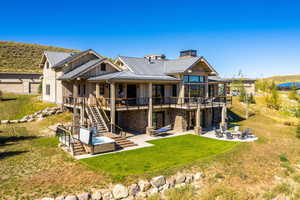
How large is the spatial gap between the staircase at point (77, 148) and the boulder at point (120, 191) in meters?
5.66

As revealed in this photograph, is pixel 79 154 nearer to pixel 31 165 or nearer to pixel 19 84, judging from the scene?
pixel 31 165

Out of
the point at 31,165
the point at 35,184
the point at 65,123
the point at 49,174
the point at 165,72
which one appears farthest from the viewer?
the point at 165,72

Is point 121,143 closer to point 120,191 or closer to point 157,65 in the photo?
point 120,191

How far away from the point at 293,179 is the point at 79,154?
13.8 m

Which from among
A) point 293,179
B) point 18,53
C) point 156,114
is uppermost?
point 18,53

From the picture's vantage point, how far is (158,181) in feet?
38.9

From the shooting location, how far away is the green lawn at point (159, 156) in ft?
43.7

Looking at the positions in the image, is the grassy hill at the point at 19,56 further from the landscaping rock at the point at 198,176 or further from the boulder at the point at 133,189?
the landscaping rock at the point at 198,176

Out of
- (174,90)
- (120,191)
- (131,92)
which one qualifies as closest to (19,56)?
(131,92)

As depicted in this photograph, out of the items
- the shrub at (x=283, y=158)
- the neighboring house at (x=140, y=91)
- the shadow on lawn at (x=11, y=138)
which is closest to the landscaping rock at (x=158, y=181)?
the shrub at (x=283, y=158)

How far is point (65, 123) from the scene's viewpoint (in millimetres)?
23438

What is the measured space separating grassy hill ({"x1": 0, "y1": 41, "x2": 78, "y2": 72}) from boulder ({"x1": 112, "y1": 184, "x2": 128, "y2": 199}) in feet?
181

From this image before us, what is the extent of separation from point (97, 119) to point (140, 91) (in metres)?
5.59

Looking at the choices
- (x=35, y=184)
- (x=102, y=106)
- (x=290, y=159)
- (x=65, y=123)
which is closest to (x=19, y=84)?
(x=65, y=123)
